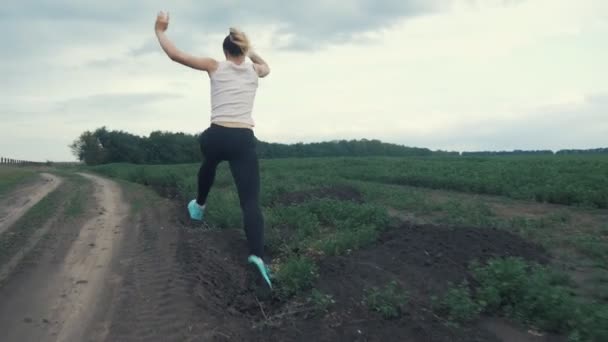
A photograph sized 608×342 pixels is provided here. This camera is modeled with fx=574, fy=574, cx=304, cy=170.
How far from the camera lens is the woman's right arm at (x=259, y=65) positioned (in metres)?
5.24

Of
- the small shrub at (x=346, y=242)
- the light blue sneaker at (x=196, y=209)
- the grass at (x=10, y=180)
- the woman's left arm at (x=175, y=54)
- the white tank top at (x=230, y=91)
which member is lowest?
the grass at (x=10, y=180)

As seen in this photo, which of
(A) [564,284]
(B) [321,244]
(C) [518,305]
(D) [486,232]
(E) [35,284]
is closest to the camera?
(C) [518,305]

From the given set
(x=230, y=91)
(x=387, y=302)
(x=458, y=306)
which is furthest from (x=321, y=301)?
(x=230, y=91)

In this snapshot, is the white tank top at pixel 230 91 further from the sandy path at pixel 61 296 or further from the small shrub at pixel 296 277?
the sandy path at pixel 61 296

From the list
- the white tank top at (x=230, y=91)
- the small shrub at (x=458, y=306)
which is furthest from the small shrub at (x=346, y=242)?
the white tank top at (x=230, y=91)

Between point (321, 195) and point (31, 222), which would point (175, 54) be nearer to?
point (31, 222)

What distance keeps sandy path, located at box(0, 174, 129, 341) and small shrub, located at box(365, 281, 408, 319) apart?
2.07 m

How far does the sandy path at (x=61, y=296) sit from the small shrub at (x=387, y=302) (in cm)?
207

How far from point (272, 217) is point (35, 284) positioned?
14.1 feet

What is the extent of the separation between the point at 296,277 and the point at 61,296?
2.05 metres

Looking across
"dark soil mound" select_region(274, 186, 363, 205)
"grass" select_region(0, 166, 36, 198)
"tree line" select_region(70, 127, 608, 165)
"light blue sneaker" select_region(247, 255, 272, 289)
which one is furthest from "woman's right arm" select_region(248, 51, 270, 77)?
"tree line" select_region(70, 127, 608, 165)

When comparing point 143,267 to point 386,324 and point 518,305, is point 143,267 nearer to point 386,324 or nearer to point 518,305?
point 386,324

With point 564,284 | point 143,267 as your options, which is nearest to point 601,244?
point 564,284

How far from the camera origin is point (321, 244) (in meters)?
7.04
